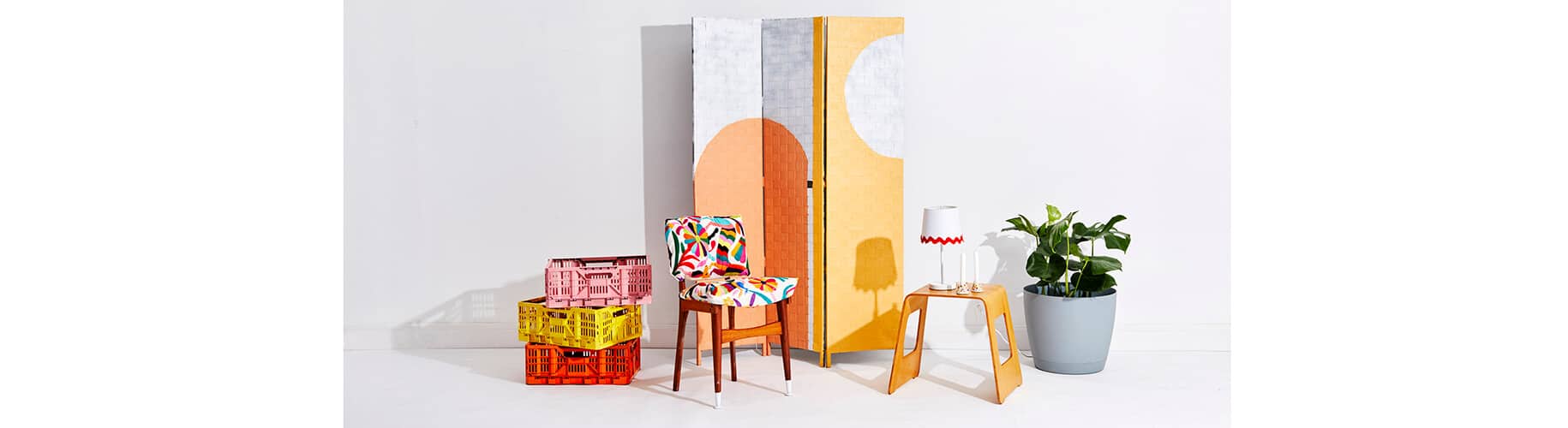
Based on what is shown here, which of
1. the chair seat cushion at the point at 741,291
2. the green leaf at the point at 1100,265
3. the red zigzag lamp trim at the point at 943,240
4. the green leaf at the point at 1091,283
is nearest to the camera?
the chair seat cushion at the point at 741,291

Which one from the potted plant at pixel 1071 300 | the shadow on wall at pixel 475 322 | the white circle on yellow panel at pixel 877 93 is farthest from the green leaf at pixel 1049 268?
the shadow on wall at pixel 475 322

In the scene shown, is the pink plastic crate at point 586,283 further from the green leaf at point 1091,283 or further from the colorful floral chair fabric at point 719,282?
the green leaf at point 1091,283

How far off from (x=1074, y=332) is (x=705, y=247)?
144 centimetres

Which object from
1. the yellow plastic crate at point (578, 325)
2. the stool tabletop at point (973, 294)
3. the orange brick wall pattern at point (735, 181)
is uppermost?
the orange brick wall pattern at point (735, 181)

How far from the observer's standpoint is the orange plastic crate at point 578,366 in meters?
3.26

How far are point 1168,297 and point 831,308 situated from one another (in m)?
1.56

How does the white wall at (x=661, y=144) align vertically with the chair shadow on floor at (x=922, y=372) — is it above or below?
above

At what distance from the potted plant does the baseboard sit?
44 centimetres

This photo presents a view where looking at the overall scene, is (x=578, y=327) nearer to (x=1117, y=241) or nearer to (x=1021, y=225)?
(x=1021, y=225)

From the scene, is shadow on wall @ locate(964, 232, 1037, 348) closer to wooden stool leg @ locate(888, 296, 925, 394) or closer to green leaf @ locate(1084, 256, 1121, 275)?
green leaf @ locate(1084, 256, 1121, 275)

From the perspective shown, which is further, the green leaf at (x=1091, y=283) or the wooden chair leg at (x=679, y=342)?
the green leaf at (x=1091, y=283)

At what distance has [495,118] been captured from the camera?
13.0ft

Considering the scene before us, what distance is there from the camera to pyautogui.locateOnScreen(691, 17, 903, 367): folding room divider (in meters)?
3.53

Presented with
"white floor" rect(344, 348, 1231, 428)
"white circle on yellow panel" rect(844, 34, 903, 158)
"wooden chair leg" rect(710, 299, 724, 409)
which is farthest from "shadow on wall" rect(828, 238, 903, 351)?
"wooden chair leg" rect(710, 299, 724, 409)
